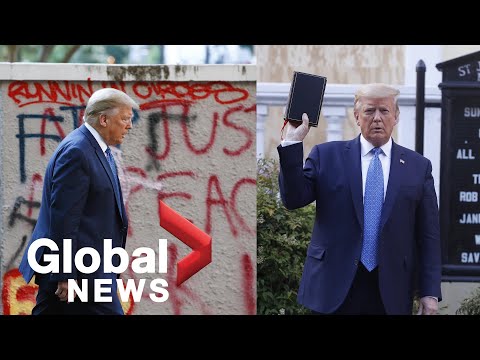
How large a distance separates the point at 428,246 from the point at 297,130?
891 mm

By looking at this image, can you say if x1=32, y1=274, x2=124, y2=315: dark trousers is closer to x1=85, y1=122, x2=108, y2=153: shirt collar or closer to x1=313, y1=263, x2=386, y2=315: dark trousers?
x1=85, y1=122, x2=108, y2=153: shirt collar

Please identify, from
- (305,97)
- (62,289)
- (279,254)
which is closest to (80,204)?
(62,289)

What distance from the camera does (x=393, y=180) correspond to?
534 cm

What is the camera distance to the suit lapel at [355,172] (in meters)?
5.28

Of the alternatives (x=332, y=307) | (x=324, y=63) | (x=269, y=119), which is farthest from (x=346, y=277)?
(x=324, y=63)

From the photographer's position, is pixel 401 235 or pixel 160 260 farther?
pixel 160 260

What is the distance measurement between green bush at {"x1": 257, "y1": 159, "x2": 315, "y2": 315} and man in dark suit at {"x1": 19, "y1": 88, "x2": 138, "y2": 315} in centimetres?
155

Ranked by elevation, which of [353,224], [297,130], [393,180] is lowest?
[353,224]

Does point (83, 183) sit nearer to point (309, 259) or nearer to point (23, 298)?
point (309, 259)

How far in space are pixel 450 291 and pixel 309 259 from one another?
2.47 m

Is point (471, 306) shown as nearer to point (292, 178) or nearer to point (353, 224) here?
point (353, 224)

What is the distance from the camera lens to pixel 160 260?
6.97m

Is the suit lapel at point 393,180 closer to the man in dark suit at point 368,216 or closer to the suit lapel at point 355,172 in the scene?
the man in dark suit at point 368,216

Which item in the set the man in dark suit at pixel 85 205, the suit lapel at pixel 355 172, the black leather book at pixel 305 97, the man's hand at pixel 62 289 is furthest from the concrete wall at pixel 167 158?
the man's hand at pixel 62 289
